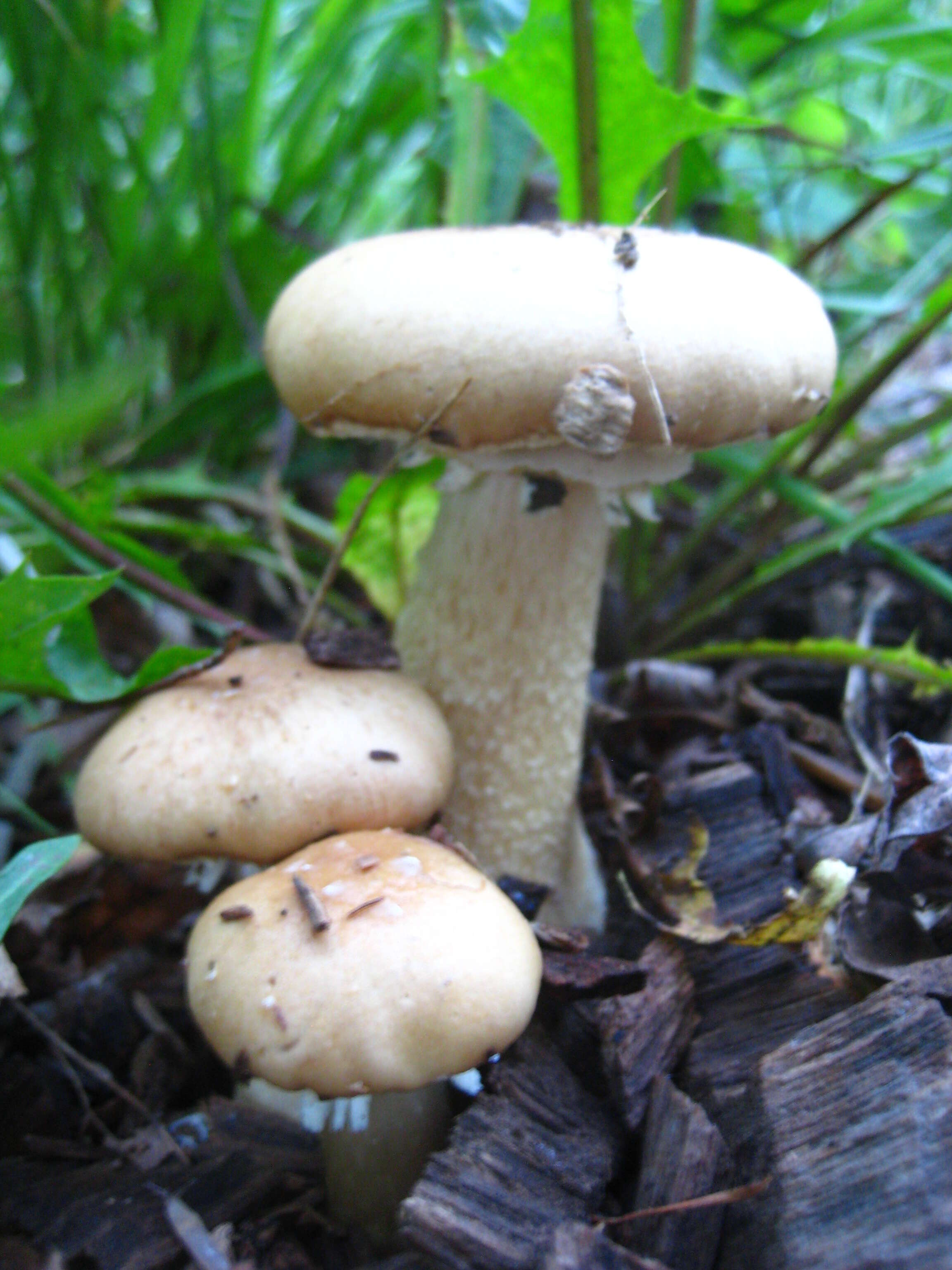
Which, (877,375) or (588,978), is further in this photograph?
(877,375)

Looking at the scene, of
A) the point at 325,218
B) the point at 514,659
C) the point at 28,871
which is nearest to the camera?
the point at 28,871

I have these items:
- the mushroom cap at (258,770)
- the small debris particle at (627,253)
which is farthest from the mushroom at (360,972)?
the small debris particle at (627,253)

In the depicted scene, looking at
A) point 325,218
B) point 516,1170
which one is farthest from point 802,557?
point 325,218

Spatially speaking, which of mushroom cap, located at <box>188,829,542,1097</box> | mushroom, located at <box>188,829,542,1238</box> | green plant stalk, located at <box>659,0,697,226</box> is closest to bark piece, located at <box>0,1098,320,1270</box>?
mushroom, located at <box>188,829,542,1238</box>

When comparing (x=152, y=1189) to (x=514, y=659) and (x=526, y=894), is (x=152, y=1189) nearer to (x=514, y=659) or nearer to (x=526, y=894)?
(x=526, y=894)

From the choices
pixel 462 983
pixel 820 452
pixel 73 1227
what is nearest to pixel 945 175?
pixel 820 452

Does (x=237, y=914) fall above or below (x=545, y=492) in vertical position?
below

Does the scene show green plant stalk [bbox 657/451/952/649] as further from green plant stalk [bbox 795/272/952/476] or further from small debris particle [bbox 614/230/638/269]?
small debris particle [bbox 614/230/638/269]
